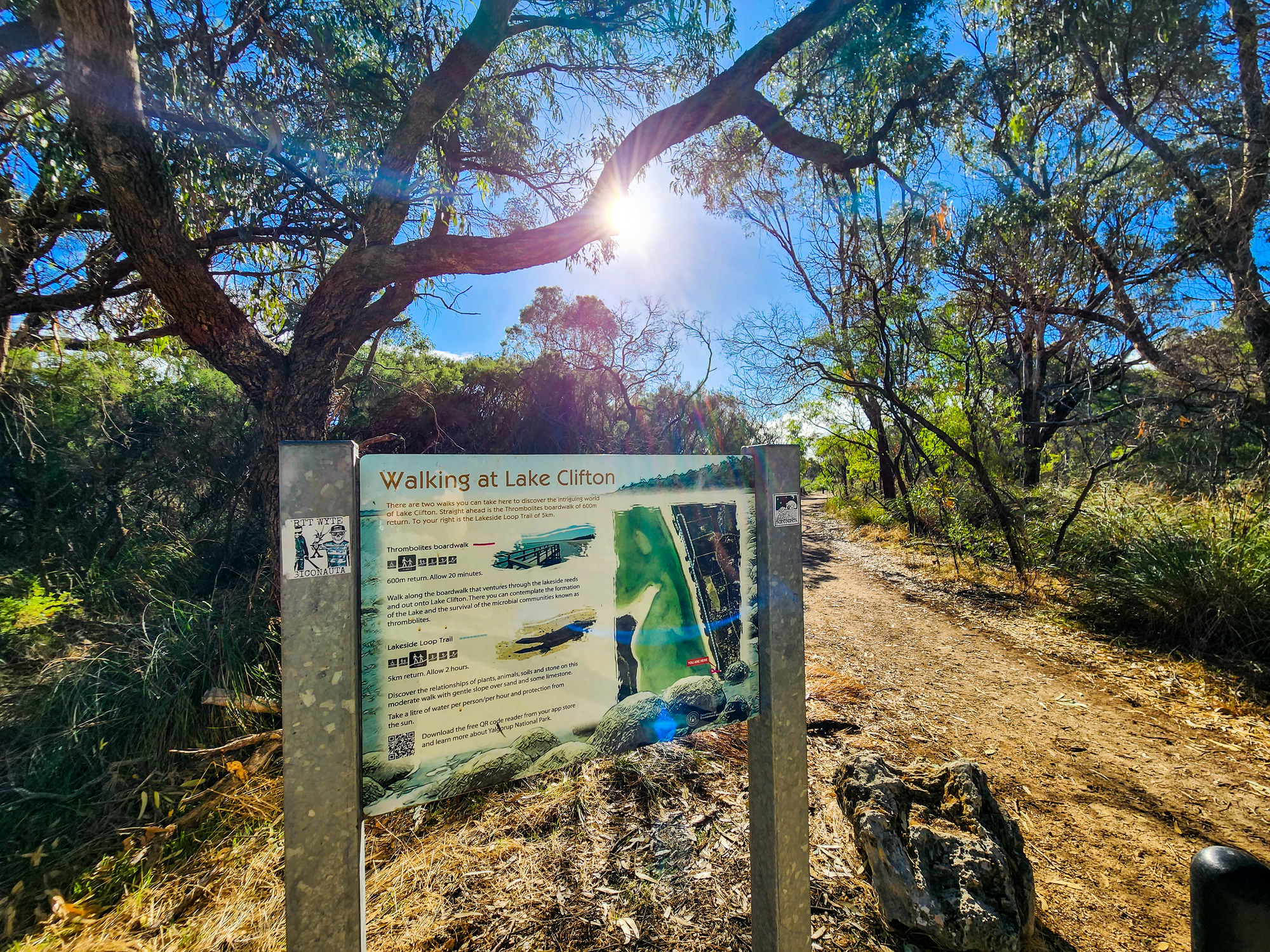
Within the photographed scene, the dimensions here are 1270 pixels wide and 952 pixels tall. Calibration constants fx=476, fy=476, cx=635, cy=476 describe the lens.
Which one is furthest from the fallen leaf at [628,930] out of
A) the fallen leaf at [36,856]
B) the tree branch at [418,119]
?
the tree branch at [418,119]

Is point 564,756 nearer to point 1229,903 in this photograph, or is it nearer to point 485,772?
point 485,772

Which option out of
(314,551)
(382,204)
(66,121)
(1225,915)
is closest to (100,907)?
(314,551)

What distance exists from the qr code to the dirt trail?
8.33 ft

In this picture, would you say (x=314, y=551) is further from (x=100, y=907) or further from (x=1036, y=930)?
(x=1036, y=930)

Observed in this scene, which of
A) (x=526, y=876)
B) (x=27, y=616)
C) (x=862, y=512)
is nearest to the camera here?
(x=526, y=876)

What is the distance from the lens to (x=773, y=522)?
1.69 m

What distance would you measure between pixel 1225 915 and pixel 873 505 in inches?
574

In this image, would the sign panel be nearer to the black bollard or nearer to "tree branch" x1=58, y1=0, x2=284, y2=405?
the black bollard

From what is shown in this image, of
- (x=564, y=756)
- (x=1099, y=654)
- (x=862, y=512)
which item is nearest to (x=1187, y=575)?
(x=1099, y=654)

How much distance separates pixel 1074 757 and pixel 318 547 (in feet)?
14.6

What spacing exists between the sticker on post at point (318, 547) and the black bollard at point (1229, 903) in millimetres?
1865

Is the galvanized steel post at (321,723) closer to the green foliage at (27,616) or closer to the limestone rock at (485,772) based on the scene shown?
the limestone rock at (485,772)

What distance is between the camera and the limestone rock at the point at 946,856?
1691mm

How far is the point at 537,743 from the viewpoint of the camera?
141 cm
